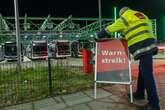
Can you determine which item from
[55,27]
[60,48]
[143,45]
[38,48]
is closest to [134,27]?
[143,45]

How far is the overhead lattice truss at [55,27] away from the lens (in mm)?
24230

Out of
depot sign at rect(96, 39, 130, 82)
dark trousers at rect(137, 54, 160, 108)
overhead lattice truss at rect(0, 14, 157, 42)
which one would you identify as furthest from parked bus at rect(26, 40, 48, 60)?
dark trousers at rect(137, 54, 160, 108)

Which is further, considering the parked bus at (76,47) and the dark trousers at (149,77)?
the parked bus at (76,47)

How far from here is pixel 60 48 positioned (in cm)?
2298

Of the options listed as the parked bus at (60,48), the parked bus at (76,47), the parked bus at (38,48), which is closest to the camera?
the parked bus at (38,48)

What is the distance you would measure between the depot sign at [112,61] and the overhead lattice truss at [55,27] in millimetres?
16565

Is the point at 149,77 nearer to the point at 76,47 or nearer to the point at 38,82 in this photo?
the point at 38,82

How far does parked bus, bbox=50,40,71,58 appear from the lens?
887 inches

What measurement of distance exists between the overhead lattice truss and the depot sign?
54.3ft

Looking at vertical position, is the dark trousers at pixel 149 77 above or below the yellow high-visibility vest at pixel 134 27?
below

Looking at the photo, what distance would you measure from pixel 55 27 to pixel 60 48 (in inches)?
206

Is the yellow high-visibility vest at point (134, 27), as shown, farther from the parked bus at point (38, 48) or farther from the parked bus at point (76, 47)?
the parked bus at point (76, 47)

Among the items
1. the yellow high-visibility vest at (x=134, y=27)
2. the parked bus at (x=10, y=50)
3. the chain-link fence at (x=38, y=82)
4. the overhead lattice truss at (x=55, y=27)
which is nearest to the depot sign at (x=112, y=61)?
the yellow high-visibility vest at (x=134, y=27)

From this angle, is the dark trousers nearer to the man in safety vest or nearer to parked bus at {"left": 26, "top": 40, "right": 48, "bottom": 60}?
the man in safety vest
